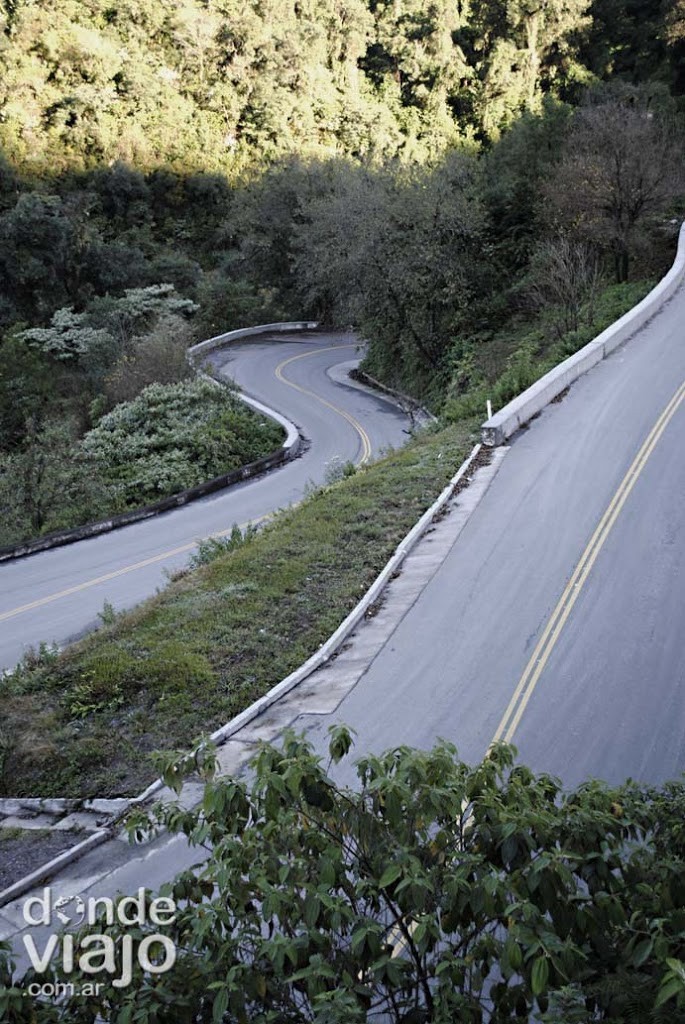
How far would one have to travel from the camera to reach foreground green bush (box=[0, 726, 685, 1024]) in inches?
158

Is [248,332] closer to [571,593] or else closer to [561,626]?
[571,593]

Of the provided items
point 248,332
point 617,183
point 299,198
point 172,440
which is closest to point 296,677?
point 172,440

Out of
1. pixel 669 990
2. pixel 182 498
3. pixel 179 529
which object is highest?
pixel 669 990

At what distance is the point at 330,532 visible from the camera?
18.0m

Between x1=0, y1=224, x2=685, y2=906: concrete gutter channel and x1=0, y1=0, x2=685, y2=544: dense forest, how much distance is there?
3.83ft

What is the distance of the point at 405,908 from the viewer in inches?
169

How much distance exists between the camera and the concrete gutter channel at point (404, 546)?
1041 centimetres

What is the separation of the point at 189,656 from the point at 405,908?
9687 millimetres

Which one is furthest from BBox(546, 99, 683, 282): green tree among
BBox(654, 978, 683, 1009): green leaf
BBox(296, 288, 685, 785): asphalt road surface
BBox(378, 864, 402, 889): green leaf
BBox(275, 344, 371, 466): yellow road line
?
BBox(654, 978, 683, 1009): green leaf

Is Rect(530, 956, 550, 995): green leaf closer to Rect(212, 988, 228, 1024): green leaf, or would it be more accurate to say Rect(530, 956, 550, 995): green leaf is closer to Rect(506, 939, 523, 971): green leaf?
Rect(506, 939, 523, 971): green leaf

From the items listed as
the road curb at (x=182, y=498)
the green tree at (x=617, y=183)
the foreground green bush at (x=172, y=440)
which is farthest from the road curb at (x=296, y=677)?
the green tree at (x=617, y=183)

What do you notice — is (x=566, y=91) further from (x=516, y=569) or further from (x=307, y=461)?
(x=516, y=569)

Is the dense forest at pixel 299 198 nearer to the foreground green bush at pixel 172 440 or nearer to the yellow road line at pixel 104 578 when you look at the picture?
the foreground green bush at pixel 172 440

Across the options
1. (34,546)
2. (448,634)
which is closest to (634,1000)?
(448,634)
